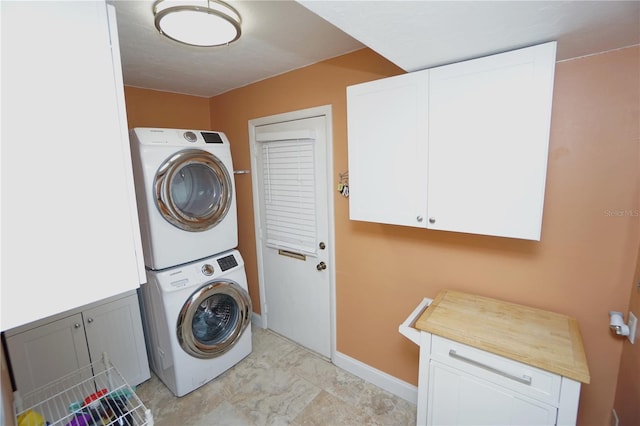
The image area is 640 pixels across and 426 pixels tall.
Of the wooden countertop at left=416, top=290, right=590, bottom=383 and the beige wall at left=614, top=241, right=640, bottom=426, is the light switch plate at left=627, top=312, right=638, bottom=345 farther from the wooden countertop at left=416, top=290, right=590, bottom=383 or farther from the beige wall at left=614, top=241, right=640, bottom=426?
the wooden countertop at left=416, top=290, right=590, bottom=383

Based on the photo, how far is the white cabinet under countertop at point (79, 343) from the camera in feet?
5.92

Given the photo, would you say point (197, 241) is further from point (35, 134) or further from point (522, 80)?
point (522, 80)

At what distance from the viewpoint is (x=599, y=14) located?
101cm

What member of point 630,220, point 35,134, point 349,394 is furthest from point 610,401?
point 35,134

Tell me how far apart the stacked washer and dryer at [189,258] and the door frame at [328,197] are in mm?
421

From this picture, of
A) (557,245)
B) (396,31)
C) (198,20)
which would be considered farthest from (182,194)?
(557,245)

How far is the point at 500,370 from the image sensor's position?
4.21 feet

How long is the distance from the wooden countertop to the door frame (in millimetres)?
938

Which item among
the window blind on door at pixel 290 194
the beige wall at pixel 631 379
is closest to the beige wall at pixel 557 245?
the beige wall at pixel 631 379

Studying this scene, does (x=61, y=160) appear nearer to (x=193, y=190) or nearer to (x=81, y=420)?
(x=81, y=420)

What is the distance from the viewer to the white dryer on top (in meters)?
2.00

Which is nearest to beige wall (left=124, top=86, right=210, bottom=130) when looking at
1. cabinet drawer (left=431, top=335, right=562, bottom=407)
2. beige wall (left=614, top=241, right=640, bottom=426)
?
cabinet drawer (left=431, top=335, right=562, bottom=407)

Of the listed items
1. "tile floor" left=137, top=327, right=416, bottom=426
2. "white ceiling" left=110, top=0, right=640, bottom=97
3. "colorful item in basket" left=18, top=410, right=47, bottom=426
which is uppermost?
"white ceiling" left=110, top=0, right=640, bottom=97

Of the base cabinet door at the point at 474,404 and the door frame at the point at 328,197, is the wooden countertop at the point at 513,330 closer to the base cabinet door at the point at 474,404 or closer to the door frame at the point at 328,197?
the base cabinet door at the point at 474,404
